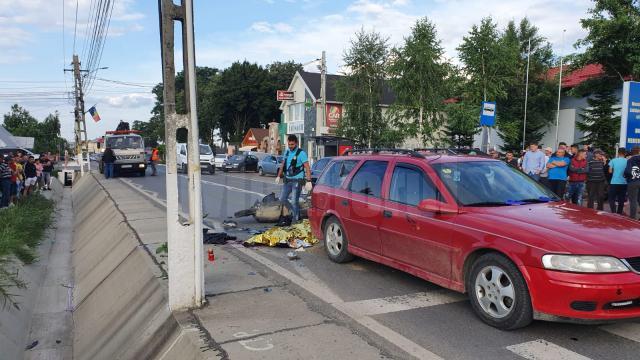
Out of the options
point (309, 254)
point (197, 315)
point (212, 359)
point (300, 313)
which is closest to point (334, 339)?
point (300, 313)

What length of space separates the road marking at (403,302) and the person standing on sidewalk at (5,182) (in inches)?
533

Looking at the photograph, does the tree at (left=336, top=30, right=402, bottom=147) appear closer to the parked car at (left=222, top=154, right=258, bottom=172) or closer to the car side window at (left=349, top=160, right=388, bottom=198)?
the parked car at (left=222, top=154, right=258, bottom=172)

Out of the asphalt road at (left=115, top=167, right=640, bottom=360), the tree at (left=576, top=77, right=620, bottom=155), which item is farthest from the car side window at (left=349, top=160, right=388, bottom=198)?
the tree at (left=576, top=77, right=620, bottom=155)

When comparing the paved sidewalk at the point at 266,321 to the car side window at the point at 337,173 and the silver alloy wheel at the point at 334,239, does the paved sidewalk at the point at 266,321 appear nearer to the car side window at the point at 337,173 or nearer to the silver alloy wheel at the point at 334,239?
the silver alloy wheel at the point at 334,239

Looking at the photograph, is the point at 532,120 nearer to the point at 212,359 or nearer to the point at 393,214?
the point at 393,214

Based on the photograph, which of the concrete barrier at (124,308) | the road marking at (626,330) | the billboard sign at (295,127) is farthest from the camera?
the billboard sign at (295,127)

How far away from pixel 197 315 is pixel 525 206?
3.34 meters

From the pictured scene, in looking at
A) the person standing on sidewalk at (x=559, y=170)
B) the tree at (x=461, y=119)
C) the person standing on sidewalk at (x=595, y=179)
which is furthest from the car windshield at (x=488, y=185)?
the tree at (x=461, y=119)

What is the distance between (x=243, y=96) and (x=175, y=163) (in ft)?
212

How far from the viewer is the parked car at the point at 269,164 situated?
98.2 ft

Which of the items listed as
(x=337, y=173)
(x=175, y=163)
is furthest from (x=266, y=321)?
(x=337, y=173)

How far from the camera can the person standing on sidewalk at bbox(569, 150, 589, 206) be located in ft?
38.2

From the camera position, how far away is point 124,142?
1056 inches

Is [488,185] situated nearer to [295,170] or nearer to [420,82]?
[295,170]
